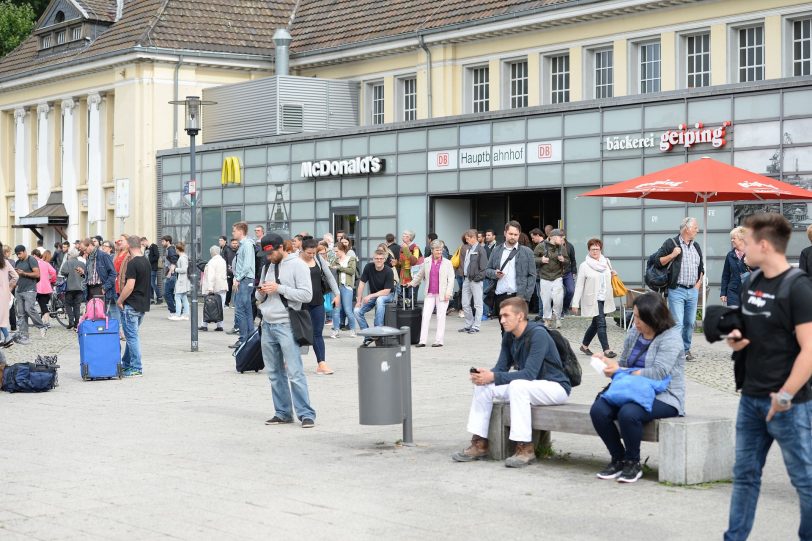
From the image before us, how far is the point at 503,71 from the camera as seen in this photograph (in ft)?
119

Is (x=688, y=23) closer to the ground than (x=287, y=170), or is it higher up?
higher up

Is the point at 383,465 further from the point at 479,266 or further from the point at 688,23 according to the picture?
the point at 688,23

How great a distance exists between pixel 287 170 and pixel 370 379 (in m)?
26.5

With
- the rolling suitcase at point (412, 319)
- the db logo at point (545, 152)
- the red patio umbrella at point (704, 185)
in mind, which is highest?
the db logo at point (545, 152)

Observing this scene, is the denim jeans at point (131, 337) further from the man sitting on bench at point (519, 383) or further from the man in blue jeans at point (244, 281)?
the man sitting on bench at point (519, 383)

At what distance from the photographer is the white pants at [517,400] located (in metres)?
9.98

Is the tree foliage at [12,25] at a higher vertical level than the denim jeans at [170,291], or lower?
higher

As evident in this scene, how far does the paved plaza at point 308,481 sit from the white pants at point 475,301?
8.97 meters

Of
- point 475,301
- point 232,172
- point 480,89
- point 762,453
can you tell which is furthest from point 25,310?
point 762,453

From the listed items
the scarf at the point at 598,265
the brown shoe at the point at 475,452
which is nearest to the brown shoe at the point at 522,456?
the brown shoe at the point at 475,452

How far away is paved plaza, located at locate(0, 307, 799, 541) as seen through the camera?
7934mm

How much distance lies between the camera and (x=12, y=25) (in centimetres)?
5828

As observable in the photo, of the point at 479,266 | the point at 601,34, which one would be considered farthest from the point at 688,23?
the point at 479,266

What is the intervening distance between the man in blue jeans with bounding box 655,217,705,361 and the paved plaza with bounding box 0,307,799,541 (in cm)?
239
